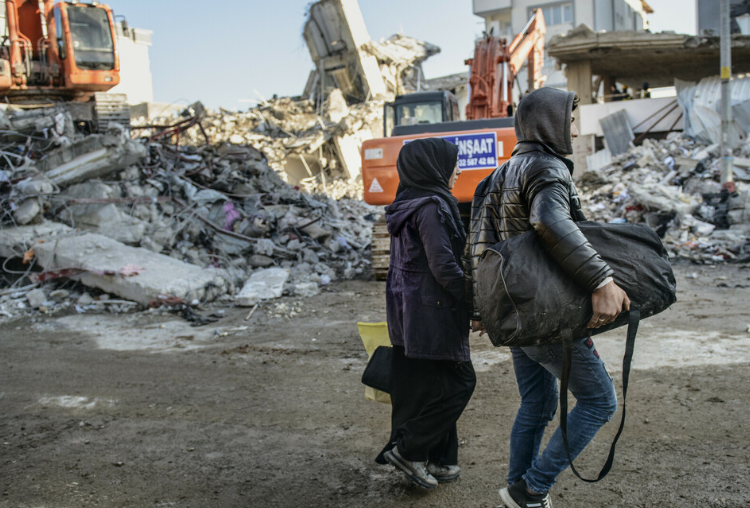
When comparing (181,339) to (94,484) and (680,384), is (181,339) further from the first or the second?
(680,384)

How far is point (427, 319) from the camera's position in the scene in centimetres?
285

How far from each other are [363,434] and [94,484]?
1.47m

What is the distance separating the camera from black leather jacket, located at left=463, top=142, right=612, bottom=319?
2.14 metres

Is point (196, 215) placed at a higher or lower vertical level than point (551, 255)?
lower

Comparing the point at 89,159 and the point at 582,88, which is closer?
the point at 89,159

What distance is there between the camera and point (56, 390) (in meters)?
4.82

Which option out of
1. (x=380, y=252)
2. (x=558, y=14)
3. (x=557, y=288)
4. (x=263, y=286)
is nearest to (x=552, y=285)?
(x=557, y=288)

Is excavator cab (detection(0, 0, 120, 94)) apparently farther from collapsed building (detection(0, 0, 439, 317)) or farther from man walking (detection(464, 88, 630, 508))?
man walking (detection(464, 88, 630, 508))

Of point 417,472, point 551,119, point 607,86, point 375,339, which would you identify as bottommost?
point 417,472

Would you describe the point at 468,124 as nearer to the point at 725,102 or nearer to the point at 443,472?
the point at 443,472

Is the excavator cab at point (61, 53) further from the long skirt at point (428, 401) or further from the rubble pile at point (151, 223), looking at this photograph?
the long skirt at point (428, 401)

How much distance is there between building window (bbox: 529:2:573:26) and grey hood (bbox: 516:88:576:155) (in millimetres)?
36753

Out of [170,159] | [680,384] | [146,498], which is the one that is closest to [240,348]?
[146,498]

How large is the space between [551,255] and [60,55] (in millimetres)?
14697
